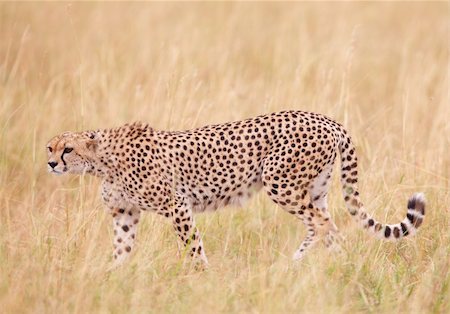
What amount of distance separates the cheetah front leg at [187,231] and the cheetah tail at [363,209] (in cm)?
86

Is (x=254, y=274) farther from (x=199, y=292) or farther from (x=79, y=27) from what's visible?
(x=79, y=27)

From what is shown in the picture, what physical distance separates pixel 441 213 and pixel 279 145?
1.03 metres

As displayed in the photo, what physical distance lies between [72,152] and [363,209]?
1.54 m

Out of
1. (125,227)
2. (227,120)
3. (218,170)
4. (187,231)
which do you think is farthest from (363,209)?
(227,120)

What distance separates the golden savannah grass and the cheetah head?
0.33 ft

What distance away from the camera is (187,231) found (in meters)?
5.27

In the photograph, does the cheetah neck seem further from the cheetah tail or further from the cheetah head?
the cheetah tail

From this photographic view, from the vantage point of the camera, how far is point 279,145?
17.8 ft

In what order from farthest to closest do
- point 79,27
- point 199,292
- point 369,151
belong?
point 79,27 < point 369,151 < point 199,292

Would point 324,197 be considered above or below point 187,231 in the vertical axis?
above

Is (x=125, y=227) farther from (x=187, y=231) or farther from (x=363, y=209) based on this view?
(x=363, y=209)

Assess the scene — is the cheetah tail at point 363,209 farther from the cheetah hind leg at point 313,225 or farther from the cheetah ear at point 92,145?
the cheetah ear at point 92,145

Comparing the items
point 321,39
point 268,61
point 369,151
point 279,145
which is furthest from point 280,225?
point 321,39

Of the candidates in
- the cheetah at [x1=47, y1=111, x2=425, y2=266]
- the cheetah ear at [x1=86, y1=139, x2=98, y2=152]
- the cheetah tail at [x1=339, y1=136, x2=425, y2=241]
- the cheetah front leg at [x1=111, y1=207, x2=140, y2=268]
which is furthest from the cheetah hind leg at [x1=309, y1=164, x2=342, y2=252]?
the cheetah ear at [x1=86, y1=139, x2=98, y2=152]
